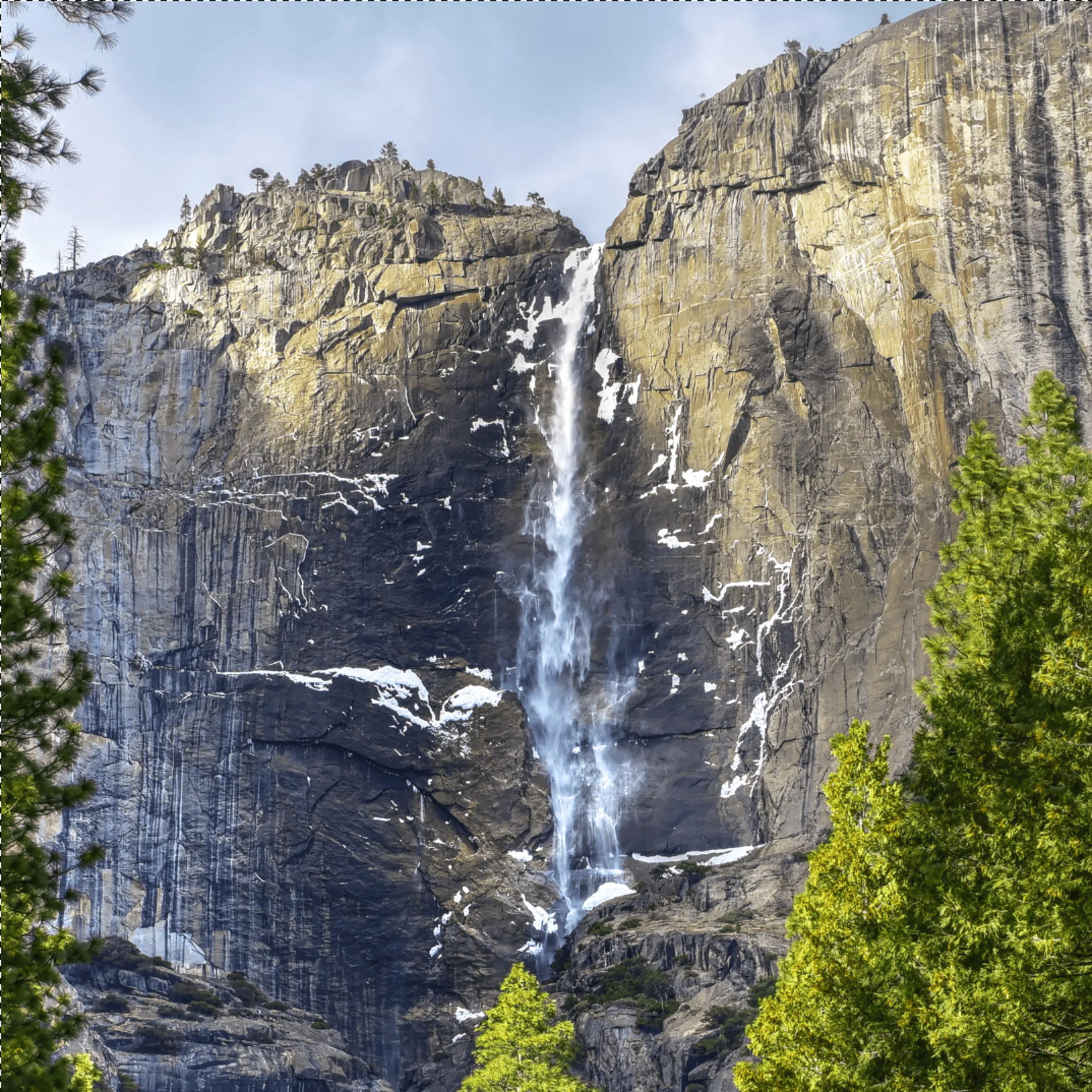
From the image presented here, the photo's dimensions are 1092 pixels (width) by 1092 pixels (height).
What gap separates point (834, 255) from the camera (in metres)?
95.8

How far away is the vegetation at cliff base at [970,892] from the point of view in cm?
1522

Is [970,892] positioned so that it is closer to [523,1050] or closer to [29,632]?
[29,632]

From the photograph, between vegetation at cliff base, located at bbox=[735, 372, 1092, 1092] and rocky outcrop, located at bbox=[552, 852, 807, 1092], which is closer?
vegetation at cliff base, located at bbox=[735, 372, 1092, 1092]

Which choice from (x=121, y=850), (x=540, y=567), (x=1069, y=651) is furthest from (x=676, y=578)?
(x=1069, y=651)

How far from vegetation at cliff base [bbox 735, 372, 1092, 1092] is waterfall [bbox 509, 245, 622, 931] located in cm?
7256

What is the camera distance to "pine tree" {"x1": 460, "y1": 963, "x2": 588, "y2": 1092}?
38.8 meters

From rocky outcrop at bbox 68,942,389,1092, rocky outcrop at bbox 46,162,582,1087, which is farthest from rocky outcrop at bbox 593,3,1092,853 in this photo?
rocky outcrop at bbox 68,942,389,1092

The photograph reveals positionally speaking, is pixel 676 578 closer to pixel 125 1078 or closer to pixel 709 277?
pixel 709 277

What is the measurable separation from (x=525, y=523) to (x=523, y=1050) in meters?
62.3

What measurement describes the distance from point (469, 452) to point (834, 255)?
2670 cm

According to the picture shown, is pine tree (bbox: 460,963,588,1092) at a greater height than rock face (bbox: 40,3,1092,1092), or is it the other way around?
rock face (bbox: 40,3,1092,1092)

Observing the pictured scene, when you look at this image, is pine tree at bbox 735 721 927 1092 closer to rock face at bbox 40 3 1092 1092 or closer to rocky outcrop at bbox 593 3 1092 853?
rock face at bbox 40 3 1092 1092

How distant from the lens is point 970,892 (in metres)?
17.2

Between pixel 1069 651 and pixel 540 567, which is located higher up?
pixel 540 567
